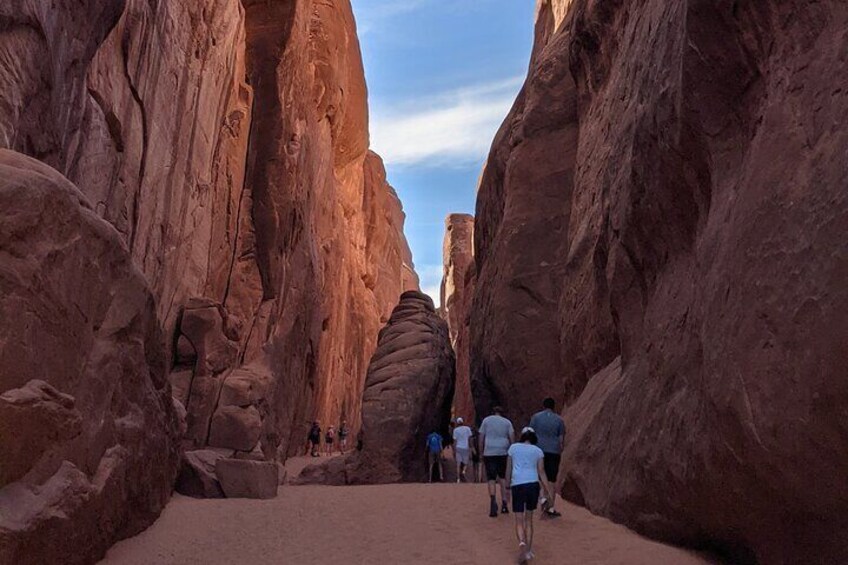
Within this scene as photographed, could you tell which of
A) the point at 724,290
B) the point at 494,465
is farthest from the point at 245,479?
the point at 724,290

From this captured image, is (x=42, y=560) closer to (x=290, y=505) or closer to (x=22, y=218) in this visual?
(x=22, y=218)

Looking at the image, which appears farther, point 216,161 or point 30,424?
point 216,161

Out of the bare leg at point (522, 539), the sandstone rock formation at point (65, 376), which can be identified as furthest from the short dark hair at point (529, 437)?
the sandstone rock formation at point (65, 376)

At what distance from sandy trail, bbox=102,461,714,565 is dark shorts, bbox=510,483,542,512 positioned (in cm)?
62

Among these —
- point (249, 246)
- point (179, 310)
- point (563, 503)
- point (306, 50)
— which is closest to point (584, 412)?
point (563, 503)

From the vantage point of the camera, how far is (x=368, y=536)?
9.38 meters

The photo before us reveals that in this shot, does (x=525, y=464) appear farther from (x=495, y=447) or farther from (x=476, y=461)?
(x=476, y=461)

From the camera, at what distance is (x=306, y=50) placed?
29.6 meters

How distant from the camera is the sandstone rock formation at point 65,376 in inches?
226

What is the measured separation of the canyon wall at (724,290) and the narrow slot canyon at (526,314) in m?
0.03

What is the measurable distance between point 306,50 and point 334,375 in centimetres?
1635

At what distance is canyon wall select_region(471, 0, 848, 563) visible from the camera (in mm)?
5039

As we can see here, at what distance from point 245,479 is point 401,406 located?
379 inches

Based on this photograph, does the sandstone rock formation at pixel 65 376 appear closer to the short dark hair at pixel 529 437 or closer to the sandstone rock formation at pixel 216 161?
the sandstone rock formation at pixel 216 161
